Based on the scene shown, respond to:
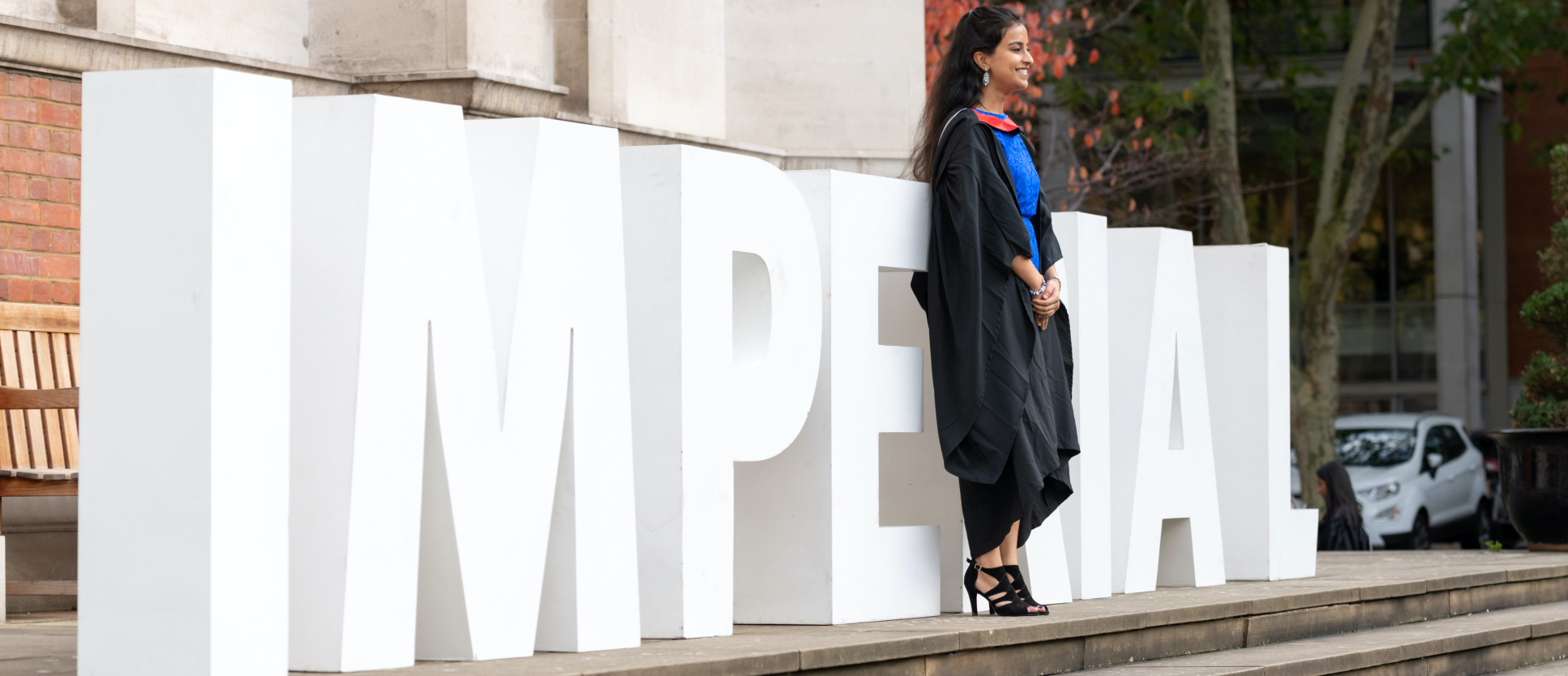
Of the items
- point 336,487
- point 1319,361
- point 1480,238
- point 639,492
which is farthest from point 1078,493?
point 1480,238

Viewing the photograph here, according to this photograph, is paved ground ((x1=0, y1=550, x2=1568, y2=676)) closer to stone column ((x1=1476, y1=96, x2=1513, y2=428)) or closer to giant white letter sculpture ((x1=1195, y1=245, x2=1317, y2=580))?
giant white letter sculpture ((x1=1195, y1=245, x2=1317, y2=580))

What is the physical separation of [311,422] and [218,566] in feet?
1.61

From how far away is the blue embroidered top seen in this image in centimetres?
561

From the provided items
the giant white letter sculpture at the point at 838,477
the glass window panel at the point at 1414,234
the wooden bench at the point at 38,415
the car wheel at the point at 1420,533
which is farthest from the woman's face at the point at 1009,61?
the glass window panel at the point at 1414,234

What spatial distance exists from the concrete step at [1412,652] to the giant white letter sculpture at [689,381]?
4.25 ft

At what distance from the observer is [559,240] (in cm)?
435

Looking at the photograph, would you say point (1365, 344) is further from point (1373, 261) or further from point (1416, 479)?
point (1416, 479)

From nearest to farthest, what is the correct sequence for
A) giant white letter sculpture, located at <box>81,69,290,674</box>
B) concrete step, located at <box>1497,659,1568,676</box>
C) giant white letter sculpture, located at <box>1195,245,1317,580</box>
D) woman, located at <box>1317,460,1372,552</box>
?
giant white letter sculpture, located at <box>81,69,290,674</box> → concrete step, located at <box>1497,659,1568,676</box> → giant white letter sculpture, located at <box>1195,245,1317,580</box> → woman, located at <box>1317,460,1372,552</box>

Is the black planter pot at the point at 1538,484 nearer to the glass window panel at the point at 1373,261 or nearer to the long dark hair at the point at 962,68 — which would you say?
the long dark hair at the point at 962,68

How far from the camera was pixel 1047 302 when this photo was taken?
551 centimetres

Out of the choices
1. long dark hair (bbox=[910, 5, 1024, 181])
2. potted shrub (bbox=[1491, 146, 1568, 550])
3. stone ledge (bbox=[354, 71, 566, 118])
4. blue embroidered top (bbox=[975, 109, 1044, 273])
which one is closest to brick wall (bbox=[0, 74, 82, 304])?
stone ledge (bbox=[354, 71, 566, 118])

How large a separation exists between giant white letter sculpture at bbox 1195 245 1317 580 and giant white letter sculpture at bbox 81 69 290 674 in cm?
458

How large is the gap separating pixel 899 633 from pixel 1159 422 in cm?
212

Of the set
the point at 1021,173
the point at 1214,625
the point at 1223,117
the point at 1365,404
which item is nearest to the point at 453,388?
the point at 1021,173
